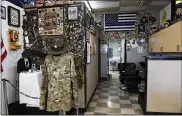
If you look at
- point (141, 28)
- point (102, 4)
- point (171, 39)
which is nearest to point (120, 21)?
A: point (141, 28)

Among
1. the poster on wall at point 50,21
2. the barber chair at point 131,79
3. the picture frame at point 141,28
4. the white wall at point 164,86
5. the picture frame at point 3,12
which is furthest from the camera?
the picture frame at point 141,28

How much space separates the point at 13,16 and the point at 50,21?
79 cm

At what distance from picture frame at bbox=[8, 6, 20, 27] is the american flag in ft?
15.5

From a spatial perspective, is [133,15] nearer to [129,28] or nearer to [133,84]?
[129,28]

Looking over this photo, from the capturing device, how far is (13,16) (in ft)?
11.5

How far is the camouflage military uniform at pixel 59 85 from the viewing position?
262 centimetres

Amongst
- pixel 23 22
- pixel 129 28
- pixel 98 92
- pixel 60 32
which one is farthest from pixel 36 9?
pixel 129 28

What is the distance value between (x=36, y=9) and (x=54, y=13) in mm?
472

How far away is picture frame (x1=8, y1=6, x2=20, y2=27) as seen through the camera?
344 centimetres

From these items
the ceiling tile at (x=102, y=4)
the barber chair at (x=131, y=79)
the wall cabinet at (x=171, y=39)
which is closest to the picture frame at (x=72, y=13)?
the wall cabinet at (x=171, y=39)

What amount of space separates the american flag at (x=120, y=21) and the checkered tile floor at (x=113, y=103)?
3.36 metres

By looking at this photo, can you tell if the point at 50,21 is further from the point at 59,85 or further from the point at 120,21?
the point at 120,21

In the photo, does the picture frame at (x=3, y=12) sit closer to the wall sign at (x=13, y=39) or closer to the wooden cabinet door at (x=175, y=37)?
the wall sign at (x=13, y=39)

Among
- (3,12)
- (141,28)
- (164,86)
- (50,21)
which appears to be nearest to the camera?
(3,12)
